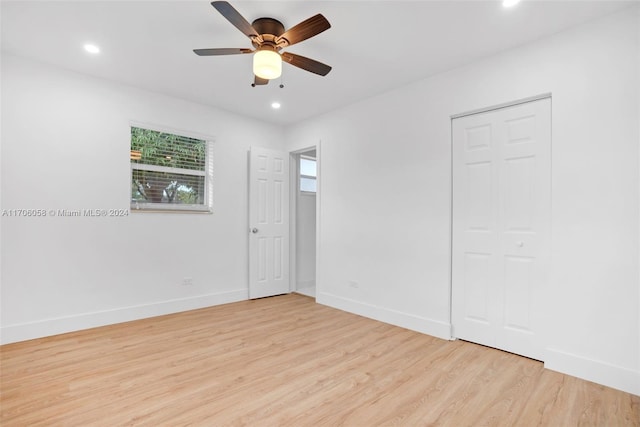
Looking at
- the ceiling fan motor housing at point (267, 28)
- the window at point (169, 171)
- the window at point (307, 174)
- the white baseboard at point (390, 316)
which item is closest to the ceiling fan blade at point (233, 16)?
the ceiling fan motor housing at point (267, 28)

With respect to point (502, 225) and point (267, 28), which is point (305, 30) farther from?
point (502, 225)

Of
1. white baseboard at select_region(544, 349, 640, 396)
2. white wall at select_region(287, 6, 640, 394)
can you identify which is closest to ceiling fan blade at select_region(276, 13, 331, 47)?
white wall at select_region(287, 6, 640, 394)

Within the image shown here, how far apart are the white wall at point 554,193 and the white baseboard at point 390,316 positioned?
0.5 inches

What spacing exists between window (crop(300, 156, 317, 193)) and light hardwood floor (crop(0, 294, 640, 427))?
2800 millimetres

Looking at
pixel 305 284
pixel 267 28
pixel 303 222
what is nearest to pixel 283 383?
pixel 267 28

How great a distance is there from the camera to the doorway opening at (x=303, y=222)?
5.12 meters

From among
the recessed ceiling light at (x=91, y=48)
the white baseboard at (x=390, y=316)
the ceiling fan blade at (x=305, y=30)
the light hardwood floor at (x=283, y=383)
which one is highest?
the recessed ceiling light at (x=91, y=48)

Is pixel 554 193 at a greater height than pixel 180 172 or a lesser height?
lesser

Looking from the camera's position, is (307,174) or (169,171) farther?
(307,174)

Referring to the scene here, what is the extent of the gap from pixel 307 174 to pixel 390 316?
9.64ft

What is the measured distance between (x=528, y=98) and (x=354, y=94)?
1866mm

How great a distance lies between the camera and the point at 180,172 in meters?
4.09

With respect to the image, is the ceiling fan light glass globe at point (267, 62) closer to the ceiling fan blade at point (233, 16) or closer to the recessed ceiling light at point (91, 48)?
the ceiling fan blade at point (233, 16)

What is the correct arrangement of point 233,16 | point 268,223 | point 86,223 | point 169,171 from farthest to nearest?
point 268,223 < point 169,171 < point 86,223 < point 233,16
